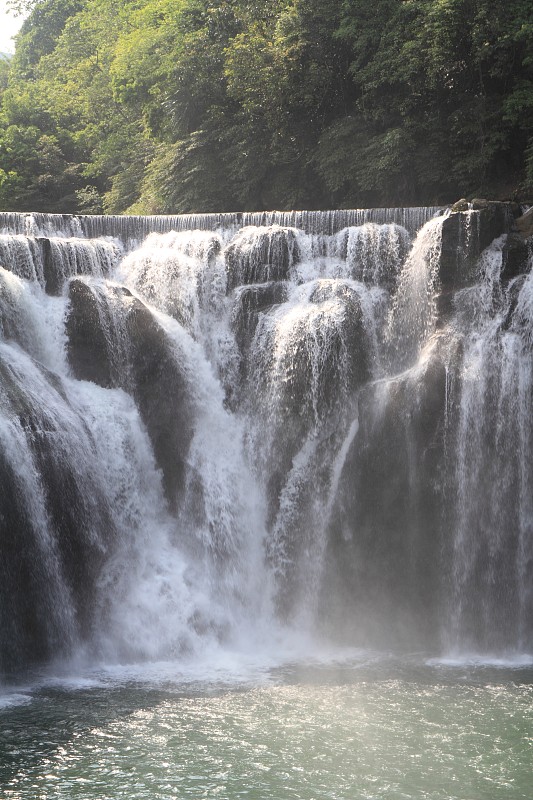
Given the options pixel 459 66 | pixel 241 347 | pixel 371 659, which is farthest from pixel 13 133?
pixel 371 659

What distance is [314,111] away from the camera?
32.2 m

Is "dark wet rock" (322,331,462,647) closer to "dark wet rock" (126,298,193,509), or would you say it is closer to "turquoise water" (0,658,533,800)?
"turquoise water" (0,658,533,800)

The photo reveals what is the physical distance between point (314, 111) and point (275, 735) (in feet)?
76.7

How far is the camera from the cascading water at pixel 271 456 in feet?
58.8

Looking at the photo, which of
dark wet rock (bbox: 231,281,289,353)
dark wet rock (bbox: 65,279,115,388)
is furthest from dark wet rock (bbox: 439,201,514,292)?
dark wet rock (bbox: 65,279,115,388)

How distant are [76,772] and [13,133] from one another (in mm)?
33367

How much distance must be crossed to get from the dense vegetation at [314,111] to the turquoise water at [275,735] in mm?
15952

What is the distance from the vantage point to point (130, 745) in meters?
13.5

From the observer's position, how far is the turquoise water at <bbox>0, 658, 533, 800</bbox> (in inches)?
482

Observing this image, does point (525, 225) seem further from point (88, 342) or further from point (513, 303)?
point (88, 342)

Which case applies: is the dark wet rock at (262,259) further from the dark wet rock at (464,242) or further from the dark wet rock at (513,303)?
the dark wet rock at (513,303)

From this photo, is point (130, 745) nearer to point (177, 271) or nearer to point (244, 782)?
point (244, 782)

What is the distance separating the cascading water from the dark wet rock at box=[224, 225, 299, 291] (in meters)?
0.55

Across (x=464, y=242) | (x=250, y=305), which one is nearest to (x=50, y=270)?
(x=250, y=305)
